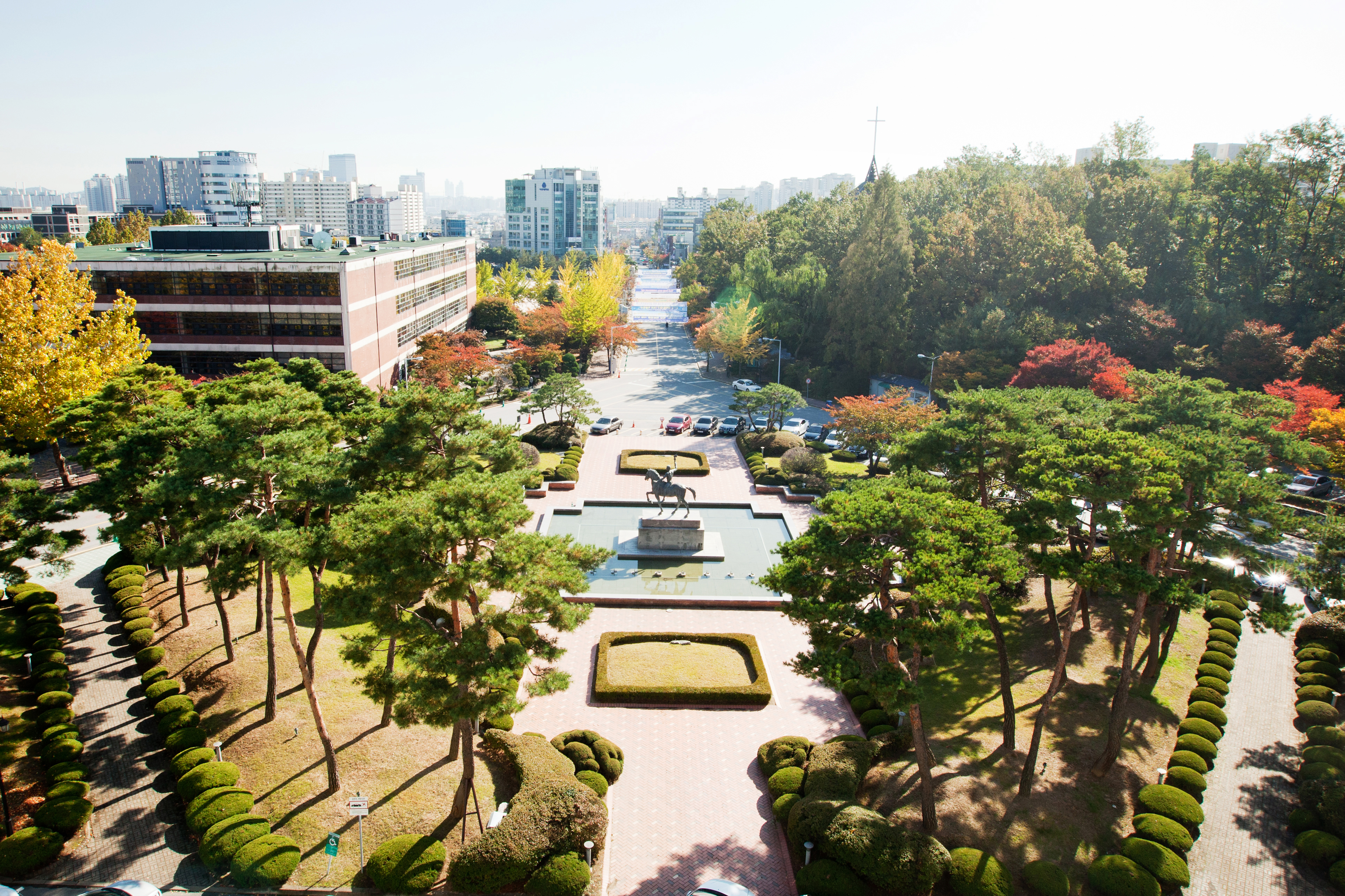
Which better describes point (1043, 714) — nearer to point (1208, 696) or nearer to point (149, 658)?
point (1208, 696)

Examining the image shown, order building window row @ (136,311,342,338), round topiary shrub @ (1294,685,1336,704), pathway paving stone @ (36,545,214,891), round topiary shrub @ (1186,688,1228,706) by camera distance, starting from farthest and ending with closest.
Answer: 1. building window row @ (136,311,342,338)
2. round topiary shrub @ (1294,685,1336,704)
3. round topiary shrub @ (1186,688,1228,706)
4. pathway paving stone @ (36,545,214,891)

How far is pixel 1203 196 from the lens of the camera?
202ft

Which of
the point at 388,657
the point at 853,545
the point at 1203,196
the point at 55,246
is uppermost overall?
the point at 1203,196

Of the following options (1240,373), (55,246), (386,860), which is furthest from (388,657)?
(1240,373)

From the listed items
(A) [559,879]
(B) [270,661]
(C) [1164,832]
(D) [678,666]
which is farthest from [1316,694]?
(B) [270,661]

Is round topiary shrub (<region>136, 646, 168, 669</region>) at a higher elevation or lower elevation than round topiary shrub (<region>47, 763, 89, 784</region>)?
higher

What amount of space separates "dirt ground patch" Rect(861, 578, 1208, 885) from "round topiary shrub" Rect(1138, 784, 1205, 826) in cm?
78

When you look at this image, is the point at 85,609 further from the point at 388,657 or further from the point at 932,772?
the point at 932,772

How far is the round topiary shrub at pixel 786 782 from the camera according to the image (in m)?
18.8

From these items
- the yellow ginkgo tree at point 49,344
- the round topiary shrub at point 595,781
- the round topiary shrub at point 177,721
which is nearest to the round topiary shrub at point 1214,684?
the round topiary shrub at point 595,781

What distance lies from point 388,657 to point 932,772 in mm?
13925

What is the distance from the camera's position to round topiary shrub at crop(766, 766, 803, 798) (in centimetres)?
1880

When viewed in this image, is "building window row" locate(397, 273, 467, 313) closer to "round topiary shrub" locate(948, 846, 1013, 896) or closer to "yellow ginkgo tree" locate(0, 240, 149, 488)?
"yellow ginkgo tree" locate(0, 240, 149, 488)

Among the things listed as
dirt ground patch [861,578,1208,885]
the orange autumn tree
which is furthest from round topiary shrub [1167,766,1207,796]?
the orange autumn tree
